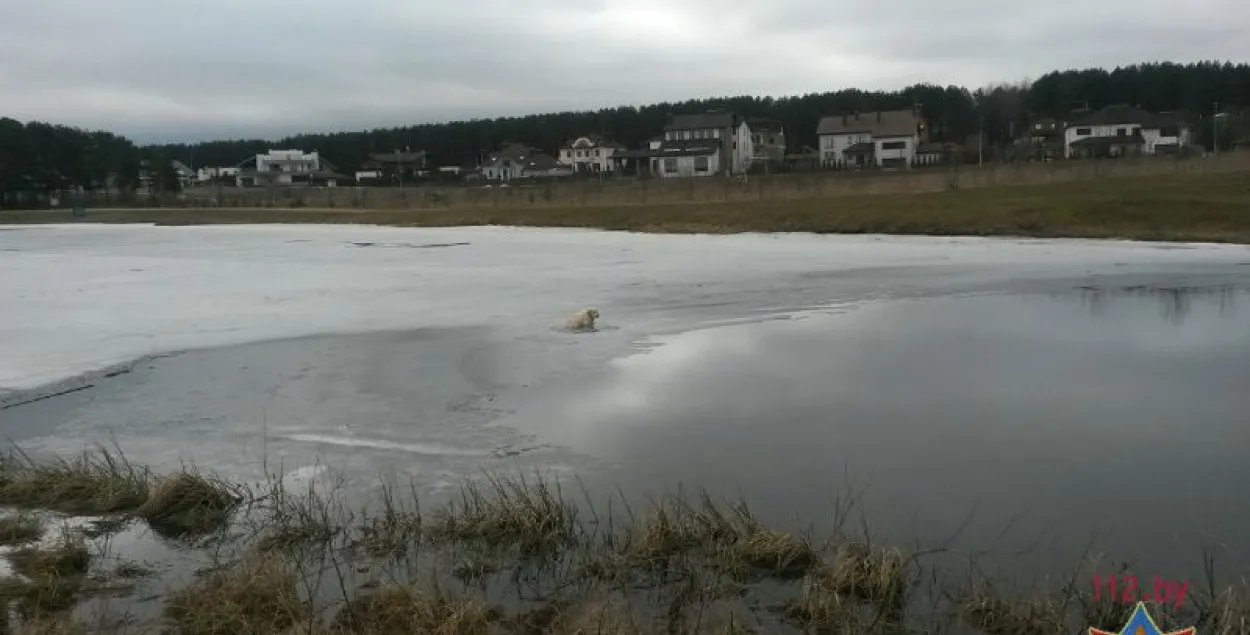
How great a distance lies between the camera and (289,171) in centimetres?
10181

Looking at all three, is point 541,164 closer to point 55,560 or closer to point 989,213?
point 989,213

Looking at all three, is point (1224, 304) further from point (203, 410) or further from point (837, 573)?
point (203, 410)

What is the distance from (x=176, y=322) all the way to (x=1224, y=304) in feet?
43.5

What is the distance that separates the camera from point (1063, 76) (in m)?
103

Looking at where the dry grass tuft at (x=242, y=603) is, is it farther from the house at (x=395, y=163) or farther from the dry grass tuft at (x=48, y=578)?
the house at (x=395, y=163)

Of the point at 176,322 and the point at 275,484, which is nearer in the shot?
the point at 275,484

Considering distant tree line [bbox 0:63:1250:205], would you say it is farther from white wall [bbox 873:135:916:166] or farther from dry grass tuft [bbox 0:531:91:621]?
dry grass tuft [bbox 0:531:91:621]

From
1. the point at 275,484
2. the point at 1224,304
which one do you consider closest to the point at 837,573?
the point at 275,484

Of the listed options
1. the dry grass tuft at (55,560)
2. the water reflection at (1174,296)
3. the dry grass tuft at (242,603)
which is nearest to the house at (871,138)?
the water reflection at (1174,296)

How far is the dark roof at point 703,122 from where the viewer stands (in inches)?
3184

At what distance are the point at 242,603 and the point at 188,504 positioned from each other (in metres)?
1.72

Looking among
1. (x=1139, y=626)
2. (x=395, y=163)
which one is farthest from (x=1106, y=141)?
(x=1139, y=626)

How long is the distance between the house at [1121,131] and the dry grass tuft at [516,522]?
7412cm

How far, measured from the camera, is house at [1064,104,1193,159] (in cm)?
7269
